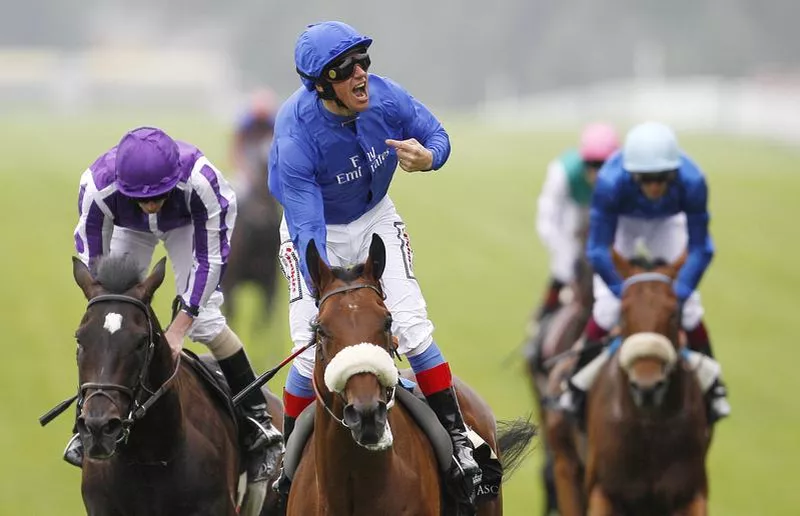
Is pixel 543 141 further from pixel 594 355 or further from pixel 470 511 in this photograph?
pixel 470 511

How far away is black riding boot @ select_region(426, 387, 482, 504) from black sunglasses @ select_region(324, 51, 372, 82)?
4.09ft

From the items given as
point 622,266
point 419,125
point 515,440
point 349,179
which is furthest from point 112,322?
point 622,266

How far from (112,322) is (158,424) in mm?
676

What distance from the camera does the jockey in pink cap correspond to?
1073 cm

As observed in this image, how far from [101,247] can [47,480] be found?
6365mm

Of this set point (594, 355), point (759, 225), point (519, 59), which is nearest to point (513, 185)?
point (759, 225)

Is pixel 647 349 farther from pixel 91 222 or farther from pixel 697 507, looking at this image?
pixel 91 222

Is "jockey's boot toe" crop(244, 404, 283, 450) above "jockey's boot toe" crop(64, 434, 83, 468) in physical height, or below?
above

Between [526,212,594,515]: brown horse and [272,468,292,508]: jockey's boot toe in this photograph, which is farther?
[526,212,594,515]: brown horse

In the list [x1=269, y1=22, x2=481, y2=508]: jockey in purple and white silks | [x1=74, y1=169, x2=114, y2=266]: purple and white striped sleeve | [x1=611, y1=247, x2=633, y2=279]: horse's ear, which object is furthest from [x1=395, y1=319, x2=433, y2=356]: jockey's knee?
[x1=611, y1=247, x2=633, y2=279]: horse's ear

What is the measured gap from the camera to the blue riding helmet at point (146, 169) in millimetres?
5773

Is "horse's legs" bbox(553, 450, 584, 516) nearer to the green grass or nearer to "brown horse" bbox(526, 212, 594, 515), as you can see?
"brown horse" bbox(526, 212, 594, 515)

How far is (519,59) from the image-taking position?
5716 centimetres

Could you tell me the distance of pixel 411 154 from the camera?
5039 millimetres
